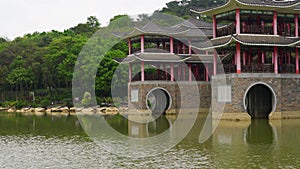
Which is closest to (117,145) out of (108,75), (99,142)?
(99,142)

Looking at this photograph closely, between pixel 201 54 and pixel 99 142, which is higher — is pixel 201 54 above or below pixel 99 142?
above

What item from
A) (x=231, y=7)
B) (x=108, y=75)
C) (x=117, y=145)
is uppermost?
(x=231, y=7)

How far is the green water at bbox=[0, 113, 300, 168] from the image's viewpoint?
13055 mm

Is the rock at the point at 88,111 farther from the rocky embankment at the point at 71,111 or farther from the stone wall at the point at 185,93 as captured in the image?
the stone wall at the point at 185,93

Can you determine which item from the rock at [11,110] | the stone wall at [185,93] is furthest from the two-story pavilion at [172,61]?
the rock at [11,110]

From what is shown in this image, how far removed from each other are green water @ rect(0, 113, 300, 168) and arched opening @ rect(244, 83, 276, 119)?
257 inches

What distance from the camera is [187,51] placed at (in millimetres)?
36312

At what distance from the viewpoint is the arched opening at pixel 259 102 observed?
2892cm

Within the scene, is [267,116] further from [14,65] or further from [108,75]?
[14,65]

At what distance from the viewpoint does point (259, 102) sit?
1141 inches

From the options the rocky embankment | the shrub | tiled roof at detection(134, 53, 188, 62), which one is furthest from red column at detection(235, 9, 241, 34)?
the shrub

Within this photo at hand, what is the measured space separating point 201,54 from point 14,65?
1028 inches

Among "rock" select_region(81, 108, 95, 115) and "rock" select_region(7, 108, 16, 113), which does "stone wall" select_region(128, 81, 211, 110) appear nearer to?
"rock" select_region(81, 108, 95, 115)

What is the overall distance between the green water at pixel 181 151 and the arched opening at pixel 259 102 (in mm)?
6531
